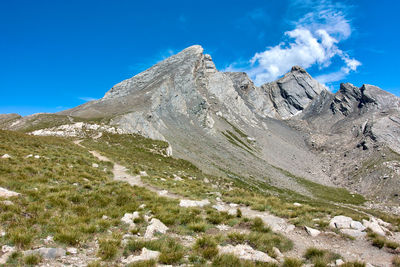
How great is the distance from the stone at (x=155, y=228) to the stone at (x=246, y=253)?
2.71 metres

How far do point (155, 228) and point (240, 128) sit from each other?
119645mm

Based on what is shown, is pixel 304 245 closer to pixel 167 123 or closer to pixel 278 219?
pixel 278 219

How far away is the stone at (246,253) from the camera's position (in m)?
7.26

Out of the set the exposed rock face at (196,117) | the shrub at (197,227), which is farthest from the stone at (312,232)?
the exposed rock face at (196,117)

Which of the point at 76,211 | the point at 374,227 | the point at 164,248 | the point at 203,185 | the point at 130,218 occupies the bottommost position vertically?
the point at 164,248

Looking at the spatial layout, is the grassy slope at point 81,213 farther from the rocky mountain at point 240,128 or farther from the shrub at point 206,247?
the rocky mountain at point 240,128

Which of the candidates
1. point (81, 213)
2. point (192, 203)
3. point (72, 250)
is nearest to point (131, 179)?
point (192, 203)

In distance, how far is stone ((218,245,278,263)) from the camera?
7.26m

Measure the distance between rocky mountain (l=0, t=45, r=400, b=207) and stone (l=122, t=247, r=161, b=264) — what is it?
4411 cm

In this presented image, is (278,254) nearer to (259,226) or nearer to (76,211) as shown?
(259,226)

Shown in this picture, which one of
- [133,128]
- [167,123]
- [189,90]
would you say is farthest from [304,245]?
[189,90]

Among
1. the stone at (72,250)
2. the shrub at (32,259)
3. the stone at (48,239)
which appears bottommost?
the stone at (72,250)

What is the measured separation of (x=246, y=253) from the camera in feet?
25.0

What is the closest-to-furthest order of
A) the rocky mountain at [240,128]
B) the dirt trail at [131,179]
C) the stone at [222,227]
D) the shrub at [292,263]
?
1. the shrub at [292,263]
2. the stone at [222,227]
3. the dirt trail at [131,179]
4. the rocky mountain at [240,128]
